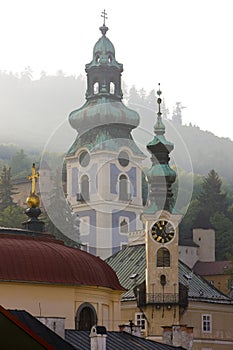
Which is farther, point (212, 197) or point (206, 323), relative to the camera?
point (212, 197)

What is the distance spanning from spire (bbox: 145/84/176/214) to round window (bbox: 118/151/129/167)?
2496 cm

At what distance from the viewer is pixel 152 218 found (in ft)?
292

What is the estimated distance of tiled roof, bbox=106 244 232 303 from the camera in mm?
91188

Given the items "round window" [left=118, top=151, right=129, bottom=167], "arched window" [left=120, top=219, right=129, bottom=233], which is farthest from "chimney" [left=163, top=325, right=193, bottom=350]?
"round window" [left=118, top=151, right=129, bottom=167]

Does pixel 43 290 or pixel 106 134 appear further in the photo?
pixel 106 134

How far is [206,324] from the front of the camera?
9100cm

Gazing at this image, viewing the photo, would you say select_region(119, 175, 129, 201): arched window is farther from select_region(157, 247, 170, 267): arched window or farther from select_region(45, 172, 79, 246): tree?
select_region(157, 247, 170, 267): arched window

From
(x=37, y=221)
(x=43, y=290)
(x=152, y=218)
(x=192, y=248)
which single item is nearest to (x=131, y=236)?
(x=192, y=248)

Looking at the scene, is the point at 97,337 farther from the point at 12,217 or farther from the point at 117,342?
the point at 12,217

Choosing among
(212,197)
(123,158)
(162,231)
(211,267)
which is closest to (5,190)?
(212,197)

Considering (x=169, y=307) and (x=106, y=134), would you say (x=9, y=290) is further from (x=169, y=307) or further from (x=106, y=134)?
(x=106, y=134)

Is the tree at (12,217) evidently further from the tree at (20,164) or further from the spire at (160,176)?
the tree at (20,164)

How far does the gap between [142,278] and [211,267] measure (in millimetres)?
34057

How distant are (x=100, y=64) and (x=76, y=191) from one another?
11.1m
